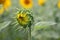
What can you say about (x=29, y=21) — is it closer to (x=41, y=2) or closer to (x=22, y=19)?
(x=22, y=19)

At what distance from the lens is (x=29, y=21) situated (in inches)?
56.9

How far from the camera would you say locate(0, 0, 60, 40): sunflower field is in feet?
4.76

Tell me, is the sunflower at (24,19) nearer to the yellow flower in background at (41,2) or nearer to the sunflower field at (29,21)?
the sunflower field at (29,21)

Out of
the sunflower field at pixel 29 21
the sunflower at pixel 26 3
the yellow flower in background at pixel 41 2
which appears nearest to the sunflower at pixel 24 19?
the sunflower field at pixel 29 21

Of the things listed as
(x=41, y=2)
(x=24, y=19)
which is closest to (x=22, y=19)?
(x=24, y=19)

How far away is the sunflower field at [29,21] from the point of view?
4.76 ft

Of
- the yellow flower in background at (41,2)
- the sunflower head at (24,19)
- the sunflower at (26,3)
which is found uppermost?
the sunflower head at (24,19)

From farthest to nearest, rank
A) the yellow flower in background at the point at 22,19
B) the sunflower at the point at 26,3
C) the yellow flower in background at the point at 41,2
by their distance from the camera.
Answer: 1. the yellow flower in background at the point at 41,2
2. the sunflower at the point at 26,3
3. the yellow flower in background at the point at 22,19

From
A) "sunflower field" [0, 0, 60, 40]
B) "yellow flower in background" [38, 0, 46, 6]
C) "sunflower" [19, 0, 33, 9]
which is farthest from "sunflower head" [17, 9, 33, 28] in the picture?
"yellow flower in background" [38, 0, 46, 6]

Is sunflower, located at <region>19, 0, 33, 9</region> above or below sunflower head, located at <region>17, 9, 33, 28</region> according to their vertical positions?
below

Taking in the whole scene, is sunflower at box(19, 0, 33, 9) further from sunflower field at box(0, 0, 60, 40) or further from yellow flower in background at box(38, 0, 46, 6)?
yellow flower in background at box(38, 0, 46, 6)

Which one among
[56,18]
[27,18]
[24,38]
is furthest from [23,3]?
[27,18]

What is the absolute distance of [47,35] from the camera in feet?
6.96

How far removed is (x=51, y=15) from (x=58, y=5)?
11.3 inches
